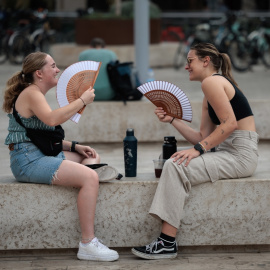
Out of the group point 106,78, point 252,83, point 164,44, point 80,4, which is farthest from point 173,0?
point 106,78

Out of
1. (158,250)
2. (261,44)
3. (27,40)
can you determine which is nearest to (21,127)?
(158,250)

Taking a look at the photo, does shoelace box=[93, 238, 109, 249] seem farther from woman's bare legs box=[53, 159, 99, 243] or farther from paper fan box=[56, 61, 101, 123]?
paper fan box=[56, 61, 101, 123]

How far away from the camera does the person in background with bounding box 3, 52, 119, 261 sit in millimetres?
4441

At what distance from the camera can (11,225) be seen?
15.2ft

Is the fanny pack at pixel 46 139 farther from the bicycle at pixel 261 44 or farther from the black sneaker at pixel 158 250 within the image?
the bicycle at pixel 261 44

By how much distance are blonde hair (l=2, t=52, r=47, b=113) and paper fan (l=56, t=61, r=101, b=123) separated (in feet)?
0.55

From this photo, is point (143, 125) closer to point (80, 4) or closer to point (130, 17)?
point (130, 17)

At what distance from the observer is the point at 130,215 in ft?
15.3

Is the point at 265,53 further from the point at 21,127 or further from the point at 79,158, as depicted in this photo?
the point at 21,127

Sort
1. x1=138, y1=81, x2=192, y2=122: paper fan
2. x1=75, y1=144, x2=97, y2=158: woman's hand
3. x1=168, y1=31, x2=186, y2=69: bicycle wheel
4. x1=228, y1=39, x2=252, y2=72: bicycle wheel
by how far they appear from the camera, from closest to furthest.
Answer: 1. x1=138, y1=81, x2=192, y2=122: paper fan
2. x1=75, y1=144, x2=97, y2=158: woman's hand
3. x1=228, y1=39, x2=252, y2=72: bicycle wheel
4. x1=168, y1=31, x2=186, y2=69: bicycle wheel

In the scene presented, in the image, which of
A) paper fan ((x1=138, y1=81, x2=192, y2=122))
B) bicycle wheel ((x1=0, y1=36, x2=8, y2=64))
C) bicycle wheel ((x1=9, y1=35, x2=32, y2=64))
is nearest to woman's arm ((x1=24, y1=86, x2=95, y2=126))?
paper fan ((x1=138, y1=81, x2=192, y2=122))

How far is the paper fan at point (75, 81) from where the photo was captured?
455 centimetres

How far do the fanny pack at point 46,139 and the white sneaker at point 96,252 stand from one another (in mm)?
614

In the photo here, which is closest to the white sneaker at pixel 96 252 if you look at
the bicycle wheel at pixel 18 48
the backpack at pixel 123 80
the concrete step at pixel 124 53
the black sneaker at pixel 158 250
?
the black sneaker at pixel 158 250
